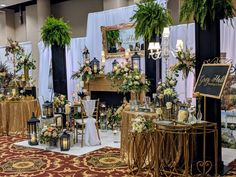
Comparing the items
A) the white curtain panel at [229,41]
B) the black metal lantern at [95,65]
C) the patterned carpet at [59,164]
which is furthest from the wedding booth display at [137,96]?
the white curtain panel at [229,41]

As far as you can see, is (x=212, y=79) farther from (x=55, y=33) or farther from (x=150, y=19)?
(x=55, y=33)

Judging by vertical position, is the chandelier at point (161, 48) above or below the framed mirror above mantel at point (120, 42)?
below

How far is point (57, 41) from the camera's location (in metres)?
7.92

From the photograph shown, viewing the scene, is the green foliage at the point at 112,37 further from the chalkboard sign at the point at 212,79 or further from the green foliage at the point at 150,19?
the chalkboard sign at the point at 212,79

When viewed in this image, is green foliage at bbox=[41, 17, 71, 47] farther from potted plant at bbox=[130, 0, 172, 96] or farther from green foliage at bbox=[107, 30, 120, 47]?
potted plant at bbox=[130, 0, 172, 96]

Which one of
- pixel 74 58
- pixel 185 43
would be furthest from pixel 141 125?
pixel 74 58

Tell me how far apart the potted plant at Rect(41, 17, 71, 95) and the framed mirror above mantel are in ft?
4.43

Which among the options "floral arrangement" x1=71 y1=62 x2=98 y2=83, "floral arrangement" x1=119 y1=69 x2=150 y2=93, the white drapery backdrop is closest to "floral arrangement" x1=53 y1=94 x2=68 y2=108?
"floral arrangement" x1=71 y1=62 x2=98 y2=83

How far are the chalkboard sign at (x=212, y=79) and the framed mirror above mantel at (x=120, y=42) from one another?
3.87m

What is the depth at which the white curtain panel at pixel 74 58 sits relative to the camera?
32.7ft

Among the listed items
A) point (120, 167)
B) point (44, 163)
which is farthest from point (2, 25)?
point (120, 167)

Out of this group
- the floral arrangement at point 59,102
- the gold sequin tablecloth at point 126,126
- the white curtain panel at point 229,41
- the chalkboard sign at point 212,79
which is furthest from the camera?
the floral arrangement at point 59,102

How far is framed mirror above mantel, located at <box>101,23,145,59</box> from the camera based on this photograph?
838cm

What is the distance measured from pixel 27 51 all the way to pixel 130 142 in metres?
8.98
